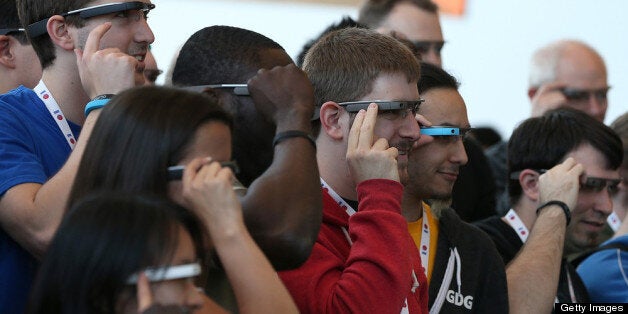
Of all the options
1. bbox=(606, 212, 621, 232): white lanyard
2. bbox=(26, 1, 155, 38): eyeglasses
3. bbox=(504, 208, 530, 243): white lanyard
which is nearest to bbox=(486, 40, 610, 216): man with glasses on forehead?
bbox=(606, 212, 621, 232): white lanyard

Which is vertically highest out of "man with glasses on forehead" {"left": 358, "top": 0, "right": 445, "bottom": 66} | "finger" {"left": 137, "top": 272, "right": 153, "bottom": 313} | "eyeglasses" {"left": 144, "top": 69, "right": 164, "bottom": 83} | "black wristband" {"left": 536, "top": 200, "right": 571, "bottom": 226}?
"finger" {"left": 137, "top": 272, "right": 153, "bottom": 313}

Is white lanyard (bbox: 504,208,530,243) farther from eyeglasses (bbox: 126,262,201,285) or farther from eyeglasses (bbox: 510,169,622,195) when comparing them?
eyeglasses (bbox: 126,262,201,285)

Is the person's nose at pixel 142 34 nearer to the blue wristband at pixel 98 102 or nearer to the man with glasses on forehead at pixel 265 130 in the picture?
the man with glasses on forehead at pixel 265 130

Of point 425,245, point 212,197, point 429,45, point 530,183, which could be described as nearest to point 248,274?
point 212,197

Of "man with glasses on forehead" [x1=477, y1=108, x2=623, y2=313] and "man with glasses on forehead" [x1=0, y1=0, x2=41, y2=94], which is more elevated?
"man with glasses on forehead" [x1=0, y1=0, x2=41, y2=94]

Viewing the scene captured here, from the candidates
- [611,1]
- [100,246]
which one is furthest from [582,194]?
[611,1]

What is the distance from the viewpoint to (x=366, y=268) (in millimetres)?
2748

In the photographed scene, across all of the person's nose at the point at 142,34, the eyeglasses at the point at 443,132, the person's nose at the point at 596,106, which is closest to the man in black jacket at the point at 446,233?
the eyeglasses at the point at 443,132

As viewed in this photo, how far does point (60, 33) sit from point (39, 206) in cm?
61

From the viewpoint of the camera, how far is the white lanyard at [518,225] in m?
4.30

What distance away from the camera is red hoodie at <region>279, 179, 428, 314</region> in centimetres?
273

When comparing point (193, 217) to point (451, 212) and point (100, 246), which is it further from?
point (451, 212)

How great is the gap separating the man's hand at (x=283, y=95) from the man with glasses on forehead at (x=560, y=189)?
1.37 metres

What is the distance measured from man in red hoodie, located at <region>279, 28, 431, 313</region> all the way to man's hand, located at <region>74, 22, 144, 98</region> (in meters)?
0.58
